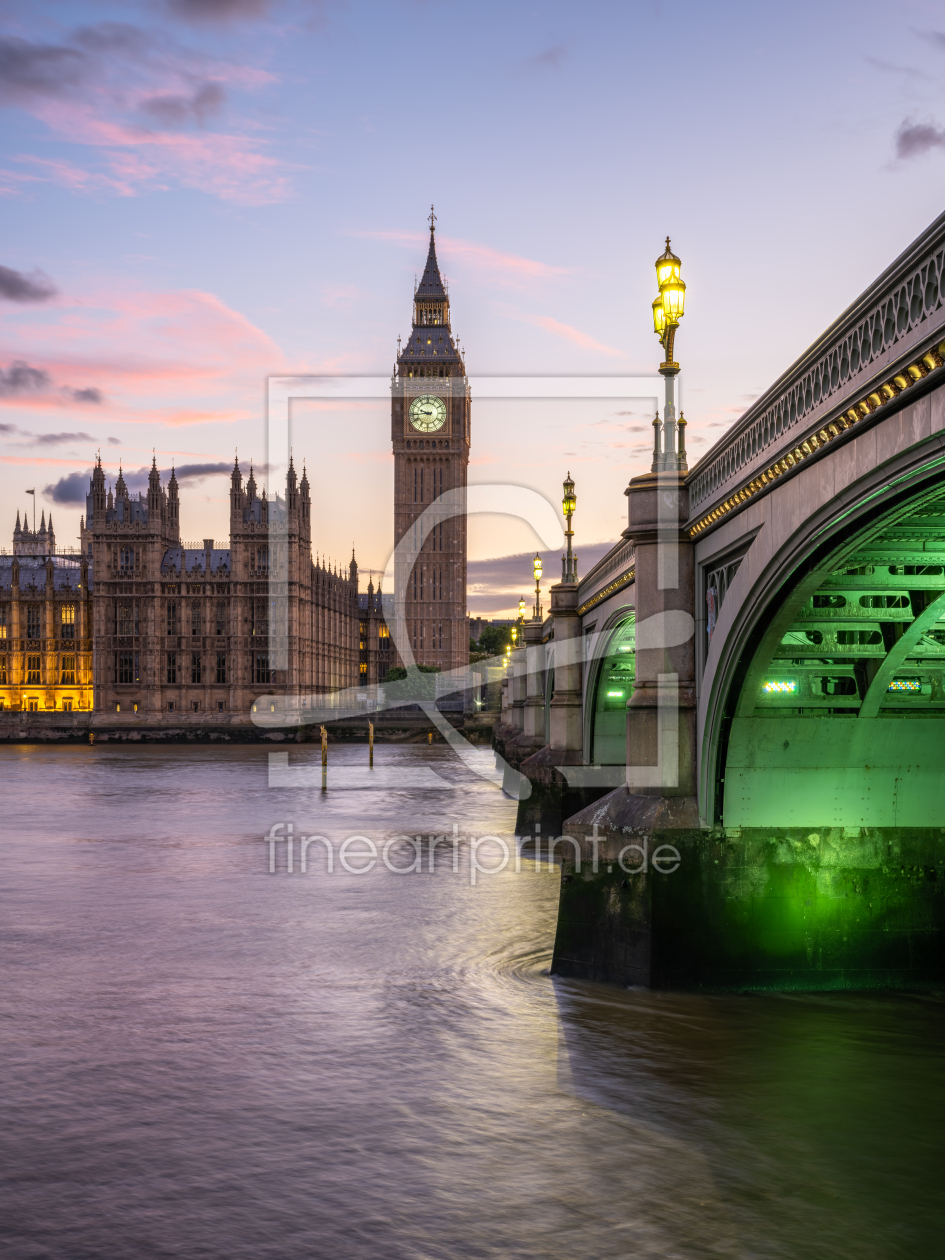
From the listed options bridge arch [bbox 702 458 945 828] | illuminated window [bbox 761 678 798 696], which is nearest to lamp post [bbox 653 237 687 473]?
bridge arch [bbox 702 458 945 828]

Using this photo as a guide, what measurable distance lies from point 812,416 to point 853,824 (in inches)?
259

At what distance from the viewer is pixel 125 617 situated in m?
117

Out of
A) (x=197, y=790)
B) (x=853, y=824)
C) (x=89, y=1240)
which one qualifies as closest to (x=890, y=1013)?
(x=853, y=824)

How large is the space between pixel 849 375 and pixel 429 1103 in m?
8.03

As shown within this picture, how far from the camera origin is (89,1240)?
9.03 meters

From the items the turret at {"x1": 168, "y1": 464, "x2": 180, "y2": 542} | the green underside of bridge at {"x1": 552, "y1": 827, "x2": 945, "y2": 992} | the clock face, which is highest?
the clock face

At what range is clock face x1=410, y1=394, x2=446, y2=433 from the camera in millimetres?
147625

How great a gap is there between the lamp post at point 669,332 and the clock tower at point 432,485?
413 feet

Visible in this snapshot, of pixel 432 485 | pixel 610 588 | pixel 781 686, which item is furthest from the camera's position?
pixel 432 485

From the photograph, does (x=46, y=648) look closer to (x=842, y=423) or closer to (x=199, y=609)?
(x=199, y=609)

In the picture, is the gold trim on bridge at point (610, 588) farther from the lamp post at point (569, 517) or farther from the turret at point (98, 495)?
the turret at point (98, 495)

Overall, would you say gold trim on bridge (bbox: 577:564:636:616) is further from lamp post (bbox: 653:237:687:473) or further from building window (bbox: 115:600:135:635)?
building window (bbox: 115:600:135:635)

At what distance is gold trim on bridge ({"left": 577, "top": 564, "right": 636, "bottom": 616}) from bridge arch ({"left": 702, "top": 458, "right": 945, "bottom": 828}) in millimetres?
4646

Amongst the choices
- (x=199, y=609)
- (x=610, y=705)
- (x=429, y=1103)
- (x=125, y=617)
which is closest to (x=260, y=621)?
(x=199, y=609)
